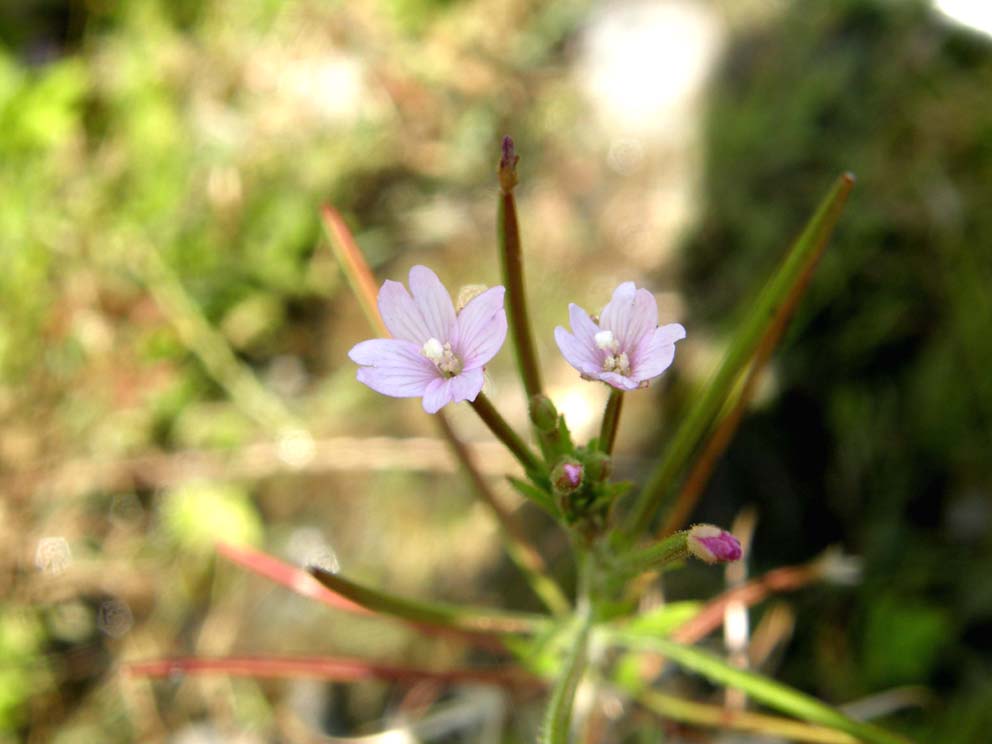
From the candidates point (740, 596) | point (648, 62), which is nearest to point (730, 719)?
point (740, 596)

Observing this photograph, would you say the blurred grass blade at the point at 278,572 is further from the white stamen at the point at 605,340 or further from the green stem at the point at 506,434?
the white stamen at the point at 605,340

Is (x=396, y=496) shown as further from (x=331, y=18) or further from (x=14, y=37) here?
(x=14, y=37)

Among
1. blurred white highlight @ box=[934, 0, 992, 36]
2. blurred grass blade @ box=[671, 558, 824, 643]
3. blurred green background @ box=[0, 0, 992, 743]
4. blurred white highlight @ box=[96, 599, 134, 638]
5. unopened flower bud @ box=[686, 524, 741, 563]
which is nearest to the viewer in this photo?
unopened flower bud @ box=[686, 524, 741, 563]

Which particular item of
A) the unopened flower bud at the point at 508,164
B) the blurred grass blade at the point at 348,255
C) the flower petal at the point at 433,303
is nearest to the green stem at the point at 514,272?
the unopened flower bud at the point at 508,164

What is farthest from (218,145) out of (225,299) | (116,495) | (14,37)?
(116,495)

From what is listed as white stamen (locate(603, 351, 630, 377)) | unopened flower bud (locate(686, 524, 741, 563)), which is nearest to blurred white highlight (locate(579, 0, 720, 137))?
white stamen (locate(603, 351, 630, 377))

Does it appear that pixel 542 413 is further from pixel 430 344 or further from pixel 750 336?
pixel 750 336

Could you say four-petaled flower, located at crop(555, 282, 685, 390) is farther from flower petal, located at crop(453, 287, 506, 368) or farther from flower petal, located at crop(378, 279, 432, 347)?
flower petal, located at crop(378, 279, 432, 347)

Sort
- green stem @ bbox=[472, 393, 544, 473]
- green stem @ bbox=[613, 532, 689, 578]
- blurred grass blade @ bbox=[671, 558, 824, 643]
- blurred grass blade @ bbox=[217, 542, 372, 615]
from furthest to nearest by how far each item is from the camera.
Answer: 1. blurred grass blade @ bbox=[671, 558, 824, 643]
2. blurred grass blade @ bbox=[217, 542, 372, 615]
3. green stem @ bbox=[472, 393, 544, 473]
4. green stem @ bbox=[613, 532, 689, 578]
